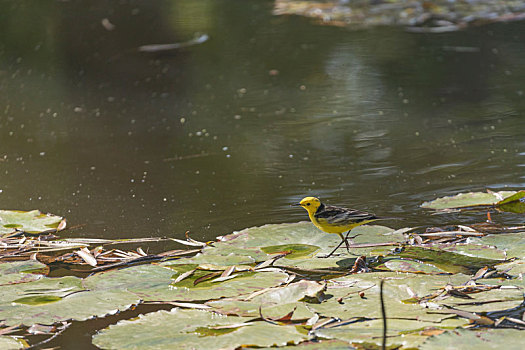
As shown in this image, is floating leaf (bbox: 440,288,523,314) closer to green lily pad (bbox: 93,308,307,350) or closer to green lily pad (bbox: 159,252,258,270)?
green lily pad (bbox: 93,308,307,350)

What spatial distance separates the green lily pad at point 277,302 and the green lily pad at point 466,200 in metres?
0.70

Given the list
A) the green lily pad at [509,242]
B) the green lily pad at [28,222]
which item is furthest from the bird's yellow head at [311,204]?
the green lily pad at [28,222]

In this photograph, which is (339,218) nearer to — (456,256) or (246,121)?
(456,256)

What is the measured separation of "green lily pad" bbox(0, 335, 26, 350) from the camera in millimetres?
1295

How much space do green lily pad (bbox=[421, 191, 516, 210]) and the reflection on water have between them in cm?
6

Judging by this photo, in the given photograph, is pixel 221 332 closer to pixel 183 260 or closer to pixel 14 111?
pixel 183 260

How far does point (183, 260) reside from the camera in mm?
1667

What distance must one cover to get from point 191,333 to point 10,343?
0.34 metres

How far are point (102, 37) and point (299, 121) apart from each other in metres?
2.69

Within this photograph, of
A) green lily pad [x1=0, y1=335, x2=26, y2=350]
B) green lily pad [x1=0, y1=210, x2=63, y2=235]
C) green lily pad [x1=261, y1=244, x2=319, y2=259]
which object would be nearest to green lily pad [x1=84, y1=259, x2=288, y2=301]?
green lily pad [x1=261, y1=244, x2=319, y2=259]

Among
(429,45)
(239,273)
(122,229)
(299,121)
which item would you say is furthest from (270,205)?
(429,45)

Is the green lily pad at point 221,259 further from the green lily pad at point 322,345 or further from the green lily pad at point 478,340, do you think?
the green lily pad at point 478,340

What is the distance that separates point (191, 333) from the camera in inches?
50.5

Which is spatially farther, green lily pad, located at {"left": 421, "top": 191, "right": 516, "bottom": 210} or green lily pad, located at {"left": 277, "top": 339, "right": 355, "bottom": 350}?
green lily pad, located at {"left": 421, "top": 191, "right": 516, "bottom": 210}
